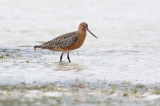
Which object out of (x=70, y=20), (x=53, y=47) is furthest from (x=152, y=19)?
(x=53, y=47)

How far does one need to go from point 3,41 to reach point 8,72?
6.52 metres

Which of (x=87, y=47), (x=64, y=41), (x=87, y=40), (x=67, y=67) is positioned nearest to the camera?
(x=67, y=67)

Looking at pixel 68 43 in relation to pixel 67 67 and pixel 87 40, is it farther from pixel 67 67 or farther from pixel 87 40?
pixel 87 40

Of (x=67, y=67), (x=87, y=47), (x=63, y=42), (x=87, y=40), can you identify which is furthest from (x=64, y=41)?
(x=87, y=40)

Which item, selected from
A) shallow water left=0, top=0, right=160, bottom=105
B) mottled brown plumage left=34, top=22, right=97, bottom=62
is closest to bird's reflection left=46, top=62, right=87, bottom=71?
shallow water left=0, top=0, right=160, bottom=105

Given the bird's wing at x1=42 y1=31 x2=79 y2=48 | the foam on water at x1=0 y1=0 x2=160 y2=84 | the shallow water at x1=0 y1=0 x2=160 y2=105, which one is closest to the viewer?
the shallow water at x1=0 y1=0 x2=160 y2=105

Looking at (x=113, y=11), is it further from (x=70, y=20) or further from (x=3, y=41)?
(x=3, y=41)

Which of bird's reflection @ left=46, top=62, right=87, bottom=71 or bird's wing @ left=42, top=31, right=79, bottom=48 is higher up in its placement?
bird's wing @ left=42, top=31, right=79, bottom=48

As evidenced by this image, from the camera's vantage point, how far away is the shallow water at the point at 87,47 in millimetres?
Answer: 9969

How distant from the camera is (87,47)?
16516mm

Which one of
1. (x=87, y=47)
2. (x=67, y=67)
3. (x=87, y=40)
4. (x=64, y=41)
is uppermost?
(x=87, y=40)

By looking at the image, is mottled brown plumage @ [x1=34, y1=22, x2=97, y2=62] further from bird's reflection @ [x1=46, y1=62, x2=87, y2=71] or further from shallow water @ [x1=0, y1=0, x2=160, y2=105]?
bird's reflection @ [x1=46, y1=62, x2=87, y2=71]

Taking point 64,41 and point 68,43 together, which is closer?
point 68,43

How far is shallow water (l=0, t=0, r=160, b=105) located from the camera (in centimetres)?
997
